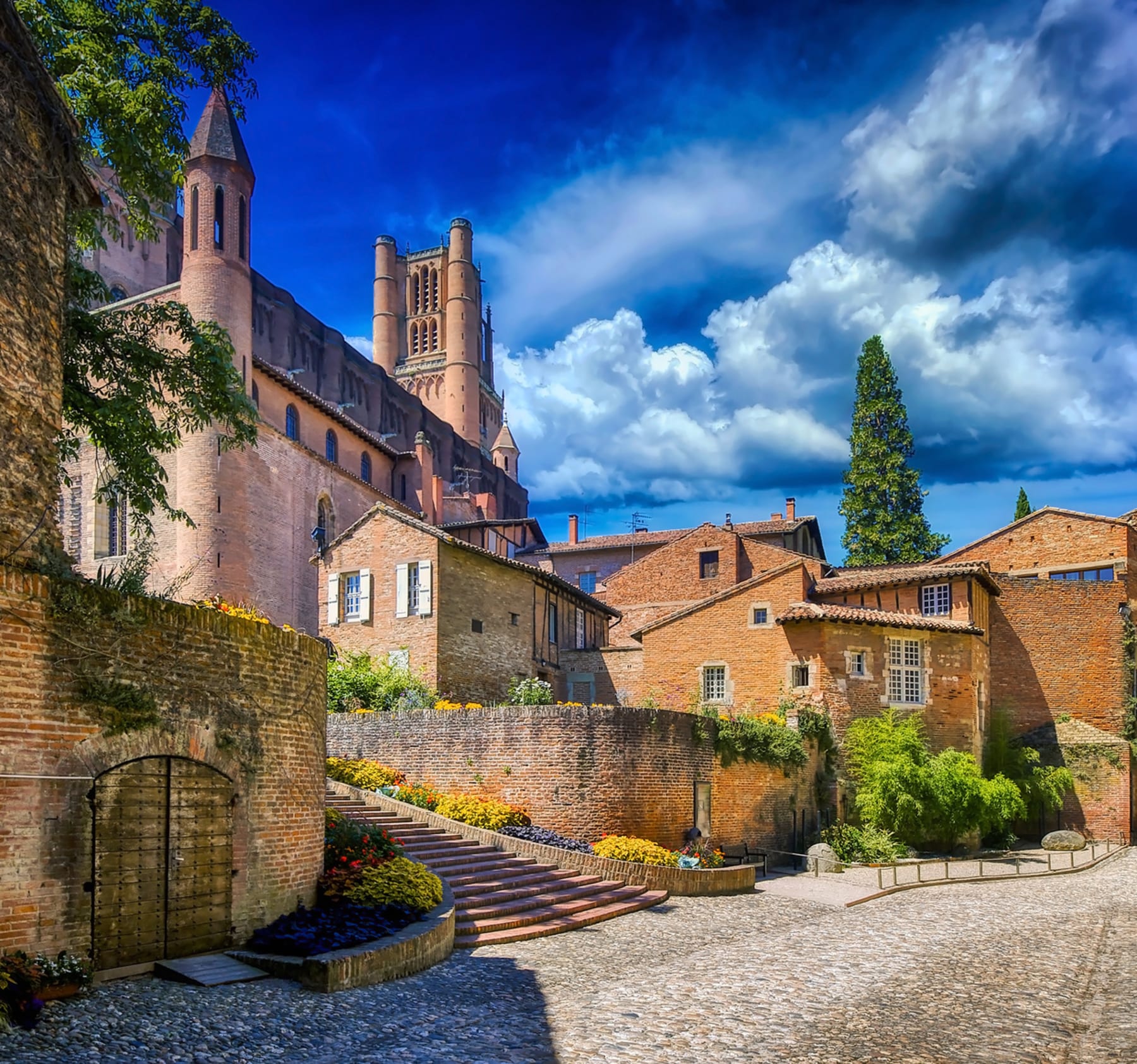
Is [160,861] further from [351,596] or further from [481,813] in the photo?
[351,596]

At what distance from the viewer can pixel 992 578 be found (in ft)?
121

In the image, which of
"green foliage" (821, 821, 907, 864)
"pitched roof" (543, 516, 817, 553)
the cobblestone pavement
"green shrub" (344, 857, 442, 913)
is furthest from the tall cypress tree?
"green shrub" (344, 857, 442, 913)

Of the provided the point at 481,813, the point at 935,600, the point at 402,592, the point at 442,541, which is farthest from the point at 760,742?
the point at 402,592

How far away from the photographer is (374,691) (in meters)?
28.2

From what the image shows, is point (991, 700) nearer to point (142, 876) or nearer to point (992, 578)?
point (992, 578)

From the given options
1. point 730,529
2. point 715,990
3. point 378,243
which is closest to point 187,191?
point 730,529

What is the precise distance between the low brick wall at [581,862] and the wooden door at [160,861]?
8.26m

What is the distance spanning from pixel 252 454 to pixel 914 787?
1071 inches

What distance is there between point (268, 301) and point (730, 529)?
116ft

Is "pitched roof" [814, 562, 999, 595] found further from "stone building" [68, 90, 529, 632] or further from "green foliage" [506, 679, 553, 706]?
"stone building" [68, 90, 529, 632]

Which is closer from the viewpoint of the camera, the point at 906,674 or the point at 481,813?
the point at 481,813

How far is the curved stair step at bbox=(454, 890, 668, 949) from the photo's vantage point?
14328 mm

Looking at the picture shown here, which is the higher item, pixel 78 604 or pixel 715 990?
pixel 78 604

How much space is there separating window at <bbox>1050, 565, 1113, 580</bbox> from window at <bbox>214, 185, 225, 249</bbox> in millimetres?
35772
